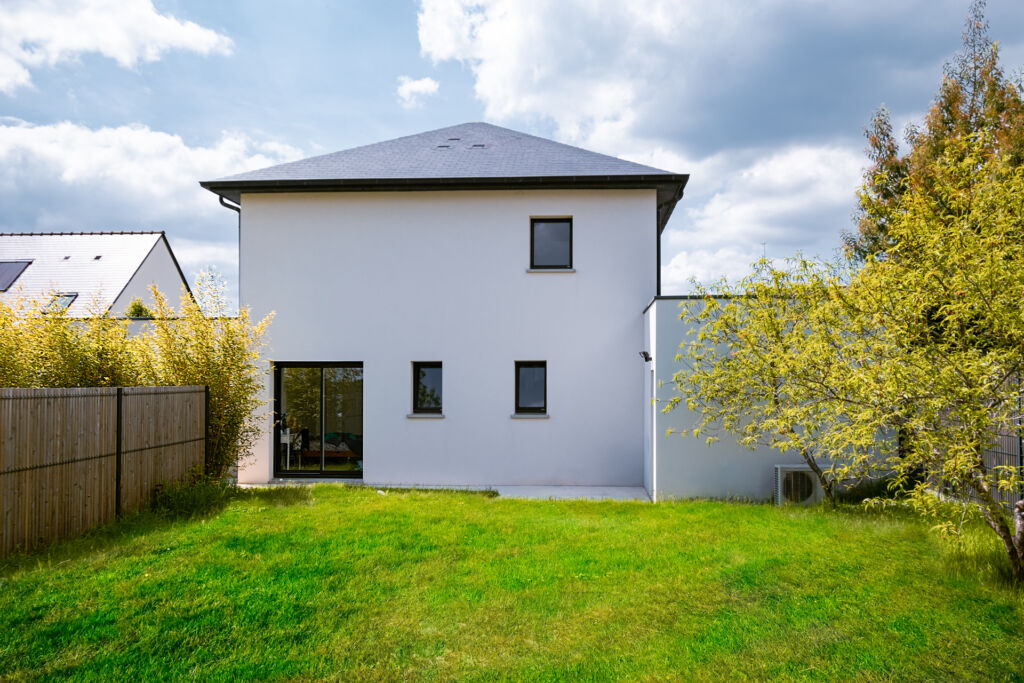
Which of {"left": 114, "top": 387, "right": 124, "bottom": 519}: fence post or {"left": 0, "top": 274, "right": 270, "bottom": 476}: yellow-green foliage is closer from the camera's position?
{"left": 114, "top": 387, "right": 124, "bottom": 519}: fence post

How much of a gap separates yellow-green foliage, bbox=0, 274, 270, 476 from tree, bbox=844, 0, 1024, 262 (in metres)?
13.6

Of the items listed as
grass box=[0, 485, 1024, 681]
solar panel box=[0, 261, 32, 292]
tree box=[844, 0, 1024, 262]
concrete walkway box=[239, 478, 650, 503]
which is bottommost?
concrete walkway box=[239, 478, 650, 503]

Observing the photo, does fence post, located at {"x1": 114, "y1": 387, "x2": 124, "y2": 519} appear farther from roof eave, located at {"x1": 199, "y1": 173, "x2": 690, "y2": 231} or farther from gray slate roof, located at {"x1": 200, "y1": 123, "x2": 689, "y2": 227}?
gray slate roof, located at {"x1": 200, "y1": 123, "x2": 689, "y2": 227}

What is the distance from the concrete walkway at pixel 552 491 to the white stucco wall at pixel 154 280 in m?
10.8

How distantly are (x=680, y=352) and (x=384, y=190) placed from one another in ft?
20.7

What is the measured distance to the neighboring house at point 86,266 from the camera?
1875cm

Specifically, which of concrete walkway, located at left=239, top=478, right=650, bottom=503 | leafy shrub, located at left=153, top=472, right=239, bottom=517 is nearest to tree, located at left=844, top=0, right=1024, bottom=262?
concrete walkway, located at left=239, top=478, right=650, bottom=503

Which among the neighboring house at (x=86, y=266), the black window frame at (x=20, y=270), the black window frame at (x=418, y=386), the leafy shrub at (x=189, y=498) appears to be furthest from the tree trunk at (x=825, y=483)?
the black window frame at (x=20, y=270)

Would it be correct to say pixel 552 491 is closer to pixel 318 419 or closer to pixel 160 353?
pixel 318 419

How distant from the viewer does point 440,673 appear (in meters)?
3.60

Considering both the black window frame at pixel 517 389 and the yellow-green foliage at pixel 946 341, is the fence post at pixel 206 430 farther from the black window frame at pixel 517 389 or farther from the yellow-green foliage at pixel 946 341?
the yellow-green foliage at pixel 946 341

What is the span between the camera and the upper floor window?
37.6 ft

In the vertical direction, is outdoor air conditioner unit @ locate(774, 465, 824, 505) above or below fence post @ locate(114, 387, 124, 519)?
below

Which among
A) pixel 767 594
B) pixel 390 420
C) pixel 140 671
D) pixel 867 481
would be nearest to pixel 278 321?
pixel 390 420
